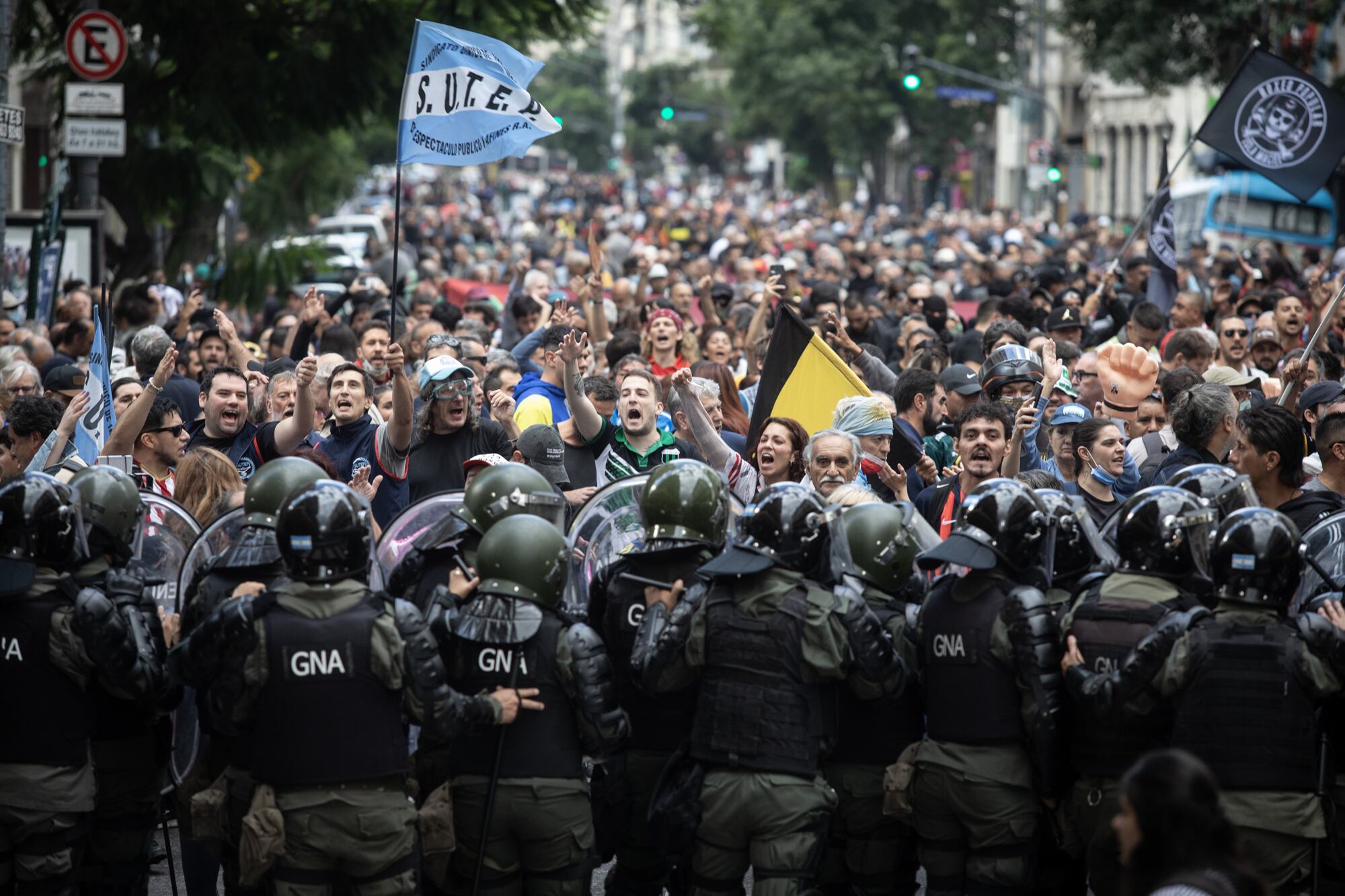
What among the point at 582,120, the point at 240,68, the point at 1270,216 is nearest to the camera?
the point at 240,68

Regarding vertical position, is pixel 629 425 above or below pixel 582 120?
below

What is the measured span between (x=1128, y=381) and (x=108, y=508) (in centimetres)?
528

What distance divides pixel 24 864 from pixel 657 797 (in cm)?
197

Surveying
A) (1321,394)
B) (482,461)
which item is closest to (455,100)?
(482,461)

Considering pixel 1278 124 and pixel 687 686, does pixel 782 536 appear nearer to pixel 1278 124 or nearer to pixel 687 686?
pixel 687 686

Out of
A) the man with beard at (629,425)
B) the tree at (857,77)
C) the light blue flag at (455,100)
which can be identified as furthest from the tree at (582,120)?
the man with beard at (629,425)

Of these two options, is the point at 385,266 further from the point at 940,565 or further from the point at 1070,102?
the point at 1070,102

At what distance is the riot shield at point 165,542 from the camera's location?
6.20 m

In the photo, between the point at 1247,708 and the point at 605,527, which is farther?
the point at 605,527

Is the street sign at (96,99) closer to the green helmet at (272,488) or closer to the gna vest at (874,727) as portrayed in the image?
the green helmet at (272,488)

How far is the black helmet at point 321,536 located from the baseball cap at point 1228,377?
551 centimetres

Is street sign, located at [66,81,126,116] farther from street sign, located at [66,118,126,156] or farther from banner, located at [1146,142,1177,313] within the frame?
banner, located at [1146,142,1177,313]

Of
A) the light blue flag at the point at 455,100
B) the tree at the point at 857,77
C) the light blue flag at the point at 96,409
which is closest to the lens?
the light blue flag at the point at 96,409

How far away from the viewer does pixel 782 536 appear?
5582mm
